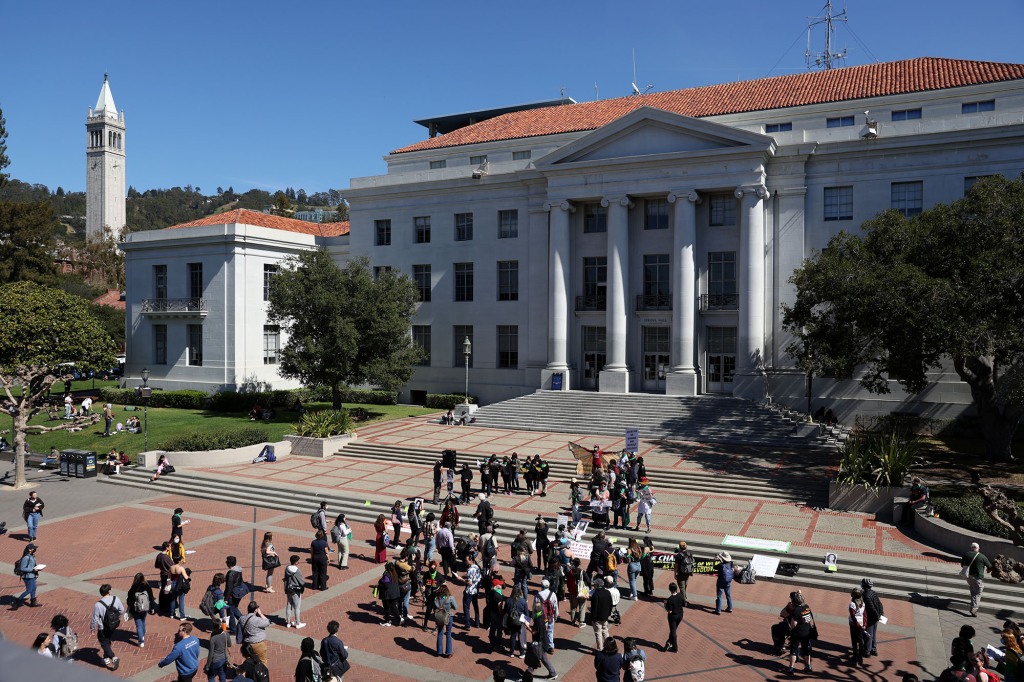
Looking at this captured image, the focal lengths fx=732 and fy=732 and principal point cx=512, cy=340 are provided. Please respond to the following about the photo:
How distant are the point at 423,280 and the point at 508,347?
8.05 m

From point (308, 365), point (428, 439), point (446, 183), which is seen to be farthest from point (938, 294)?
point (446, 183)

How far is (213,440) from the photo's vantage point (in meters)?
33.6

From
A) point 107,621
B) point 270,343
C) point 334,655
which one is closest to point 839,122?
point 270,343

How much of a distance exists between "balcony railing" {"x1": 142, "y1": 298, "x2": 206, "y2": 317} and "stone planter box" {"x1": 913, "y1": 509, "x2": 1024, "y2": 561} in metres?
44.1

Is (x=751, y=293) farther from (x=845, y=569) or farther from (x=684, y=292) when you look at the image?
(x=845, y=569)

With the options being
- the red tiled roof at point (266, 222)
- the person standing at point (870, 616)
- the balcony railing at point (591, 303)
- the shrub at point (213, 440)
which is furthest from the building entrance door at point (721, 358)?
the red tiled roof at point (266, 222)

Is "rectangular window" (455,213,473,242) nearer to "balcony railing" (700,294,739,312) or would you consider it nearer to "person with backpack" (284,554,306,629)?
"balcony railing" (700,294,739,312)

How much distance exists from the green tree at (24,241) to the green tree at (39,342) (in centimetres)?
2964

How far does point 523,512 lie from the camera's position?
2450 cm

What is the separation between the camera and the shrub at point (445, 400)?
47.9m

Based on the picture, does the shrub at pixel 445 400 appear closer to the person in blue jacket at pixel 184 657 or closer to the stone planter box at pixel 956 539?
the stone planter box at pixel 956 539

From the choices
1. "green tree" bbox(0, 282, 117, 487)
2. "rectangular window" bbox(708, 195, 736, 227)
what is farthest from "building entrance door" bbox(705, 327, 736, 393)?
"green tree" bbox(0, 282, 117, 487)

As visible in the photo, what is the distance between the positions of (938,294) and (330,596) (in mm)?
22207

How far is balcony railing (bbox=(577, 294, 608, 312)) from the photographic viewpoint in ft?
151
